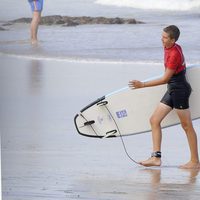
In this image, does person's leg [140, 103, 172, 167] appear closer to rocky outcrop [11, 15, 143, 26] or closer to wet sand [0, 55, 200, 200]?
wet sand [0, 55, 200, 200]

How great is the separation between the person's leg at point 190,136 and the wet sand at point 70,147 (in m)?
0.07

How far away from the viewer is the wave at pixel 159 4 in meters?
6.14

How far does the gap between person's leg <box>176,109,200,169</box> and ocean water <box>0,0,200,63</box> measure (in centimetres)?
151

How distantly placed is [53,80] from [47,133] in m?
1.09

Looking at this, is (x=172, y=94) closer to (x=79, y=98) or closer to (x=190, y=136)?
(x=190, y=136)

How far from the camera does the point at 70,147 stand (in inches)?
169

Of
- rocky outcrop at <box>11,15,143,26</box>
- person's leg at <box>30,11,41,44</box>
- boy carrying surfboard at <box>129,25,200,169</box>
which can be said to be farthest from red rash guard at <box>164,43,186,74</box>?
rocky outcrop at <box>11,15,143,26</box>

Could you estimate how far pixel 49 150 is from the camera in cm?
423

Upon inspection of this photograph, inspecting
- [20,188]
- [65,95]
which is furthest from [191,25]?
[20,188]

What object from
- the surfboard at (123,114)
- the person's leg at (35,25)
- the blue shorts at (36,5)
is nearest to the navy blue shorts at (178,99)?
the surfboard at (123,114)

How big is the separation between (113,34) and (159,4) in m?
0.57

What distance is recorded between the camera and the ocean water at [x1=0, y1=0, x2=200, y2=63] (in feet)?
19.0

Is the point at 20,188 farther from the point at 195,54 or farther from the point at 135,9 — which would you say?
the point at 135,9

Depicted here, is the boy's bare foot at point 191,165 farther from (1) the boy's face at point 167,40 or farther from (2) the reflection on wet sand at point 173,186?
(1) the boy's face at point 167,40
